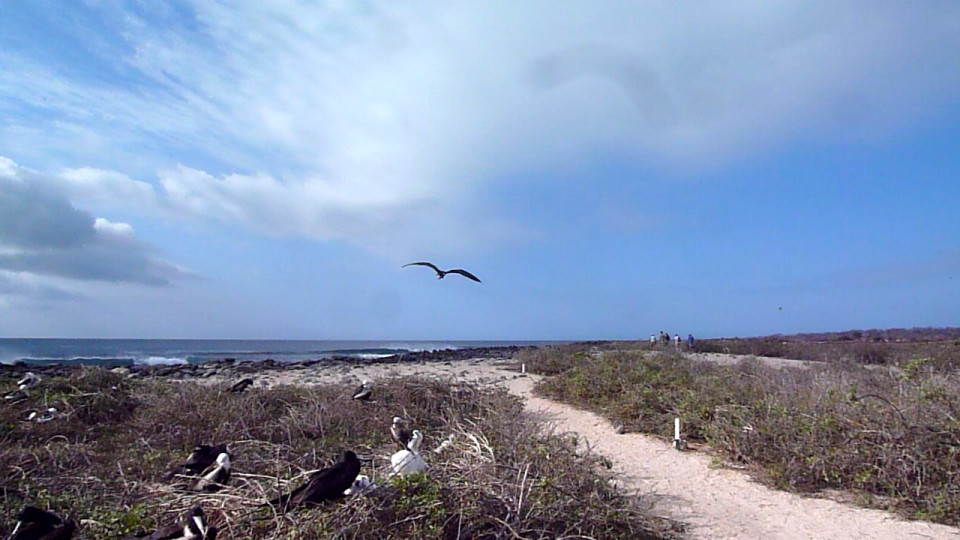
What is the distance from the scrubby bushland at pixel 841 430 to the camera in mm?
5094

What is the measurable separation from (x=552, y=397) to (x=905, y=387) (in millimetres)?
6466

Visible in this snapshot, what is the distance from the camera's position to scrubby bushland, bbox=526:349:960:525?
5094mm

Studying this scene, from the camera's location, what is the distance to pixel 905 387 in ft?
20.2

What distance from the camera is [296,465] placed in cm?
457

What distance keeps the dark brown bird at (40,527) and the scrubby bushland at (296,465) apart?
0.22m

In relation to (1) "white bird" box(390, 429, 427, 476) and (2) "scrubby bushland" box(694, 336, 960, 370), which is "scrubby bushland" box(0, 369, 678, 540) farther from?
(2) "scrubby bushland" box(694, 336, 960, 370)

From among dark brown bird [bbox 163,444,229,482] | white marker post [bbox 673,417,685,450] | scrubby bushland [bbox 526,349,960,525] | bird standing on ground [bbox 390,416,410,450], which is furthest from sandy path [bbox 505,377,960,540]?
dark brown bird [bbox 163,444,229,482]

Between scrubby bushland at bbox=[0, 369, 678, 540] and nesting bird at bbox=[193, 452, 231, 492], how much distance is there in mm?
97

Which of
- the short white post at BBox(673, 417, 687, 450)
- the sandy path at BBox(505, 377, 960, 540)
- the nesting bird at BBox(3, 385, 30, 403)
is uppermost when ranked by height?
the nesting bird at BBox(3, 385, 30, 403)

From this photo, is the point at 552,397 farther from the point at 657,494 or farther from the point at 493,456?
the point at 493,456

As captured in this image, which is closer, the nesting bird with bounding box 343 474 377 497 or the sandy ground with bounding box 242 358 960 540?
the nesting bird with bounding box 343 474 377 497

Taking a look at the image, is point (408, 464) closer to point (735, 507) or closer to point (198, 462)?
point (198, 462)

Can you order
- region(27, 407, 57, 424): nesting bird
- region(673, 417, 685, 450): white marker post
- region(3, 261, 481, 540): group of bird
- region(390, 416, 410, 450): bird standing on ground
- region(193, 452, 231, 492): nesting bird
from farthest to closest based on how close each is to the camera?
region(673, 417, 685, 450): white marker post
region(27, 407, 57, 424): nesting bird
region(390, 416, 410, 450): bird standing on ground
region(193, 452, 231, 492): nesting bird
region(3, 261, 481, 540): group of bird

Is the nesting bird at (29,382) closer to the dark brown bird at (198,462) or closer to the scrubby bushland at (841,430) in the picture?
the dark brown bird at (198,462)
